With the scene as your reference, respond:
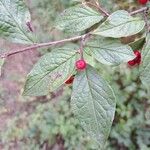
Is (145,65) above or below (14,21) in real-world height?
below

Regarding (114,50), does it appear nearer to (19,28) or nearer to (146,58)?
(146,58)

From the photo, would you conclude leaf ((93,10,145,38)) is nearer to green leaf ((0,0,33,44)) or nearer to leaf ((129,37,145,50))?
leaf ((129,37,145,50))

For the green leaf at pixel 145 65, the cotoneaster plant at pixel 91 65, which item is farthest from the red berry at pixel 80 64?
the green leaf at pixel 145 65

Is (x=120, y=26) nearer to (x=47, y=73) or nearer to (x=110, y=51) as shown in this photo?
(x=110, y=51)

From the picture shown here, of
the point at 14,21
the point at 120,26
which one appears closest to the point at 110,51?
the point at 120,26

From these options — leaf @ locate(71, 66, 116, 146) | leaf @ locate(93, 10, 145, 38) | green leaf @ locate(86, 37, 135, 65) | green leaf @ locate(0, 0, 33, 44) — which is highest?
green leaf @ locate(0, 0, 33, 44)

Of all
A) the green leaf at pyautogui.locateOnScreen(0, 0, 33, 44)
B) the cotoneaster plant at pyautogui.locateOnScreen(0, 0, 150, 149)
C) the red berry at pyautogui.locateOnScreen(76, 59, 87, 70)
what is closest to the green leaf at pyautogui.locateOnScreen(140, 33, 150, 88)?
the cotoneaster plant at pyautogui.locateOnScreen(0, 0, 150, 149)
